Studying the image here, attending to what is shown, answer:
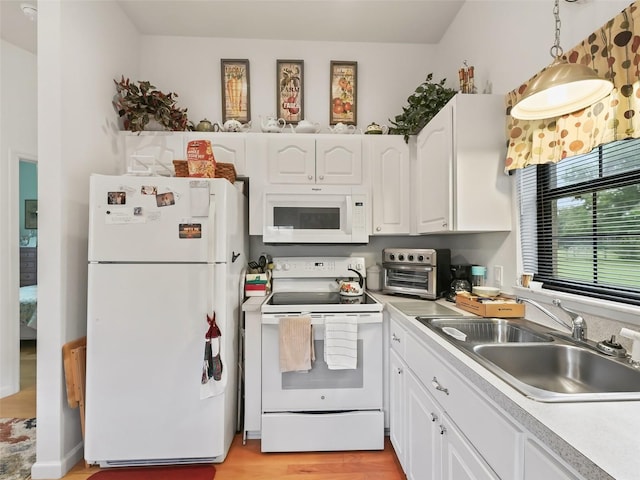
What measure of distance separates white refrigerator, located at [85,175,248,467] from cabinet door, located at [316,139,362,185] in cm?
88

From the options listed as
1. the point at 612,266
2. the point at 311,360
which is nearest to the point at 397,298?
the point at 311,360

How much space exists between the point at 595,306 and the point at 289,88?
8.26 feet

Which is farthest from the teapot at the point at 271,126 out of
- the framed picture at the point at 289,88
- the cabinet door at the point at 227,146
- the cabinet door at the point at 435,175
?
the cabinet door at the point at 435,175

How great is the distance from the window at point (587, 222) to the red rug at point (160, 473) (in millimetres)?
2066

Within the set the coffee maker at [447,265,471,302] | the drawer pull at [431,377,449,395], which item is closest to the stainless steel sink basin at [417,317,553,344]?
the drawer pull at [431,377,449,395]

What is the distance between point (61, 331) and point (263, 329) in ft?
3.54

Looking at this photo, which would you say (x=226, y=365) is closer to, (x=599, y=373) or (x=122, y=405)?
(x=122, y=405)

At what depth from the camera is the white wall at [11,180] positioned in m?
2.52

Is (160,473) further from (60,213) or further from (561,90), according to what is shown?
(561,90)

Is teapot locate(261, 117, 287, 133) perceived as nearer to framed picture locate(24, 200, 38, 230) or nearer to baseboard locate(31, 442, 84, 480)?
baseboard locate(31, 442, 84, 480)

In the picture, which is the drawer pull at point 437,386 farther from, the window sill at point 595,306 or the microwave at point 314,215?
the microwave at point 314,215

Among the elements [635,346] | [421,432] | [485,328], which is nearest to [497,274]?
[485,328]

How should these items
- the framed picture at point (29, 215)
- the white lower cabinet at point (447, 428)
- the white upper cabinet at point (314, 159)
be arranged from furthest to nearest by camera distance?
the framed picture at point (29, 215) → the white upper cabinet at point (314, 159) → the white lower cabinet at point (447, 428)

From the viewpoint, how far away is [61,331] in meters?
1.70
